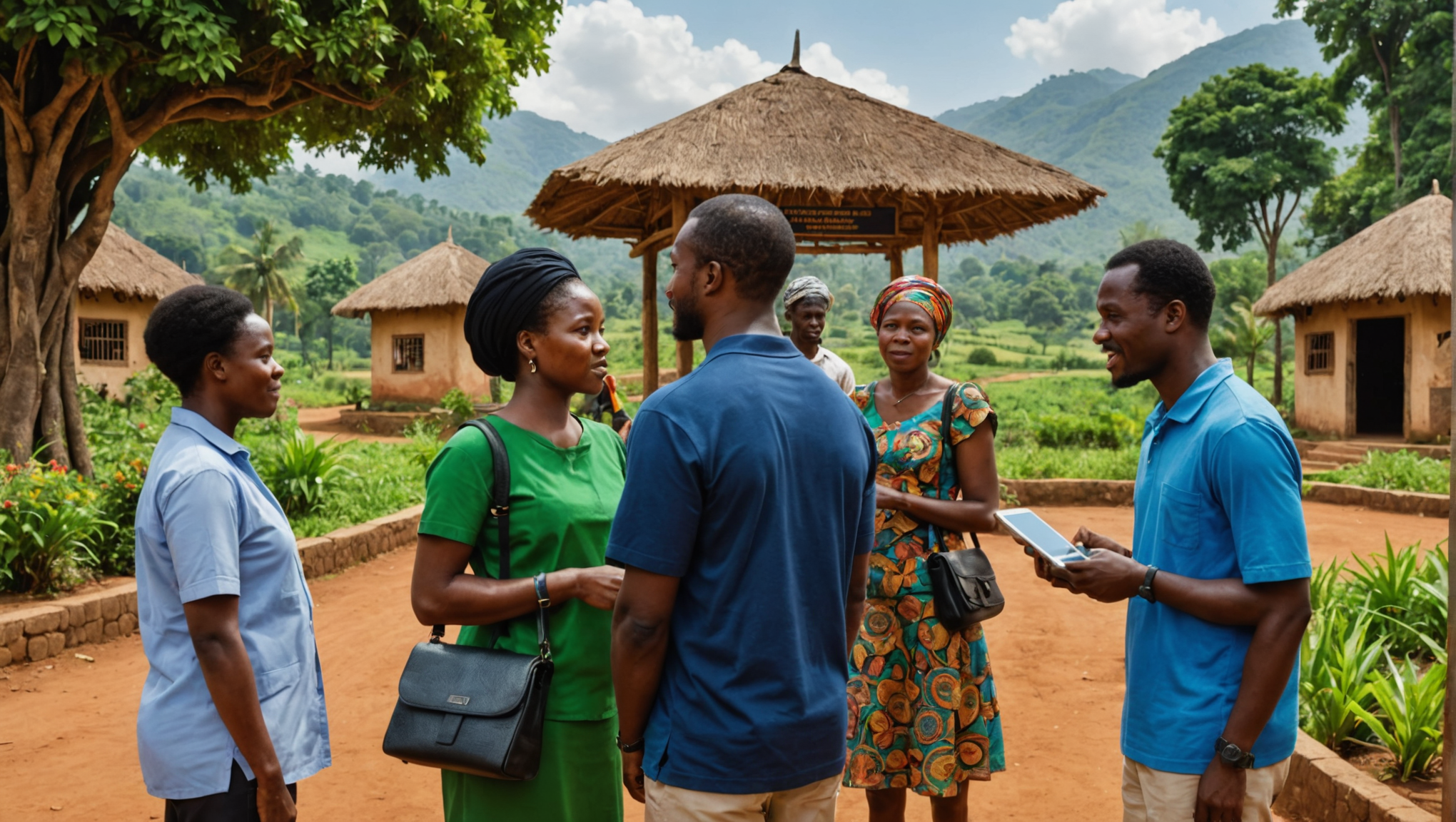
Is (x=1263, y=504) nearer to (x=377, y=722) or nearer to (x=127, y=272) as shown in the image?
(x=377, y=722)

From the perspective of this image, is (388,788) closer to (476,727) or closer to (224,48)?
(476,727)

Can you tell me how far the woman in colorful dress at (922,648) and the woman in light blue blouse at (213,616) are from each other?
5.09ft

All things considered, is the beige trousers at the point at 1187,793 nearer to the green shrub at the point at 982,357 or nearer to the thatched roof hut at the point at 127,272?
the thatched roof hut at the point at 127,272

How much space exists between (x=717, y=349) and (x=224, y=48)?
6.54 m

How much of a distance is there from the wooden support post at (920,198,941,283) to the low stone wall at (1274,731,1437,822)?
21.4ft

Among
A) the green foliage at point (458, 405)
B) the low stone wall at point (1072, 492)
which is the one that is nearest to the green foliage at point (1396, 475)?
the low stone wall at point (1072, 492)

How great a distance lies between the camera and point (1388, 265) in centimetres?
1516

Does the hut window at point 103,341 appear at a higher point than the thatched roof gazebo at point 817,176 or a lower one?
lower

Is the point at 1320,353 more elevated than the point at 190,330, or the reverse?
the point at 1320,353

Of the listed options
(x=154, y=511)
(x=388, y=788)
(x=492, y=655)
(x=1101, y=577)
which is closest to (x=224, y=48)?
(x=388, y=788)

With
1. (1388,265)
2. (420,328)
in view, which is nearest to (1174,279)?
(1388,265)

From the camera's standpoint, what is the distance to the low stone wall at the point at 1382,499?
10820 mm

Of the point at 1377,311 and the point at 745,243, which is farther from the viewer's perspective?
the point at 1377,311

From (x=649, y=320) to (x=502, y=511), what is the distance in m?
8.85
